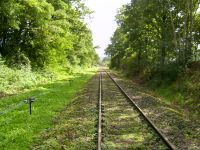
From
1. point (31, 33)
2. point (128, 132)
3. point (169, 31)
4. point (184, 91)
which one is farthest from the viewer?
point (31, 33)

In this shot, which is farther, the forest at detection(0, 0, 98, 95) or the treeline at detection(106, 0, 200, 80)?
the treeline at detection(106, 0, 200, 80)

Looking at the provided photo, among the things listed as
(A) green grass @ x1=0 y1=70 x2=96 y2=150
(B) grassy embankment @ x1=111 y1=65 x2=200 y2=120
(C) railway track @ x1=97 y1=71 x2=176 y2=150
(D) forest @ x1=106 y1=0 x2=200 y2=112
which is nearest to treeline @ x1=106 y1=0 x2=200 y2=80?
(D) forest @ x1=106 y1=0 x2=200 y2=112

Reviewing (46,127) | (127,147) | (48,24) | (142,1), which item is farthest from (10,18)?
(127,147)

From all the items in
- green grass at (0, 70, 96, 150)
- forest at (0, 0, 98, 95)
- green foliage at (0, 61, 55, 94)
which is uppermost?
forest at (0, 0, 98, 95)

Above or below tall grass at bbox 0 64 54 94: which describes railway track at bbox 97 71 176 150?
below

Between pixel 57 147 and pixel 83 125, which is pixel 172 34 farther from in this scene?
pixel 57 147

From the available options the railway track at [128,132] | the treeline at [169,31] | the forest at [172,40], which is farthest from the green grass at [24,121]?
the treeline at [169,31]

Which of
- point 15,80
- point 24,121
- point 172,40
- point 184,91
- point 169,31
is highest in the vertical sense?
point 169,31

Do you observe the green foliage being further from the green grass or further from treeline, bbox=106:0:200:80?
treeline, bbox=106:0:200:80

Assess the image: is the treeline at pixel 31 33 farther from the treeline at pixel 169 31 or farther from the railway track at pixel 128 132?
→ the railway track at pixel 128 132

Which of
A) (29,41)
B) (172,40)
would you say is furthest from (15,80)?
(172,40)

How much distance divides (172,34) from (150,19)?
337 centimetres

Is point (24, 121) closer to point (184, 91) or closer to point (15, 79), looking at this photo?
point (15, 79)

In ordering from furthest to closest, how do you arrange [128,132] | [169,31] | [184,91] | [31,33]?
[31,33] < [169,31] < [184,91] < [128,132]
